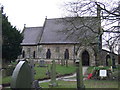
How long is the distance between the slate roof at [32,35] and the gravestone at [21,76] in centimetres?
3791

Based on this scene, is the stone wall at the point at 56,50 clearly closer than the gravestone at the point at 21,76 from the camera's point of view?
No

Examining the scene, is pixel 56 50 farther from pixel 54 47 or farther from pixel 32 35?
pixel 32 35

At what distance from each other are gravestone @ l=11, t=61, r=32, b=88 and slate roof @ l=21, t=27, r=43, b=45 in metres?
37.9

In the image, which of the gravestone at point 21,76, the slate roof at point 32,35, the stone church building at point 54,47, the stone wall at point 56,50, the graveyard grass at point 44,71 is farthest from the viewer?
the slate roof at point 32,35

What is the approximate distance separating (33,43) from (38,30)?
14.3 ft

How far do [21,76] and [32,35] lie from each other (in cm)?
4114

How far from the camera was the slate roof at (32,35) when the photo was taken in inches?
1704

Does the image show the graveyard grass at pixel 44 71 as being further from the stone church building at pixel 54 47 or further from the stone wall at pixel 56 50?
the stone wall at pixel 56 50

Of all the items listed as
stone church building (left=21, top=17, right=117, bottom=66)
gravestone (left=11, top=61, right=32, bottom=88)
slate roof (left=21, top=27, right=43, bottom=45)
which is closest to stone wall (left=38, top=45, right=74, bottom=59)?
stone church building (left=21, top=17, right=117, bottom=66)

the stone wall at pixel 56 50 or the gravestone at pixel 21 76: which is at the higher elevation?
the stone wall at pixel 56 50

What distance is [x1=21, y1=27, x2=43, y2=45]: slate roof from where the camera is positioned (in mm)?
43272

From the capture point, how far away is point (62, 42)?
39.4m

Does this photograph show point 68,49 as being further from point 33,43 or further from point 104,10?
point 104,10

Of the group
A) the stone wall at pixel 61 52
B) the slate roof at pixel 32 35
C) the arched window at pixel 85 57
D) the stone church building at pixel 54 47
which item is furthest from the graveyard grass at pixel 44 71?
the slate roof at pixel 32 35
